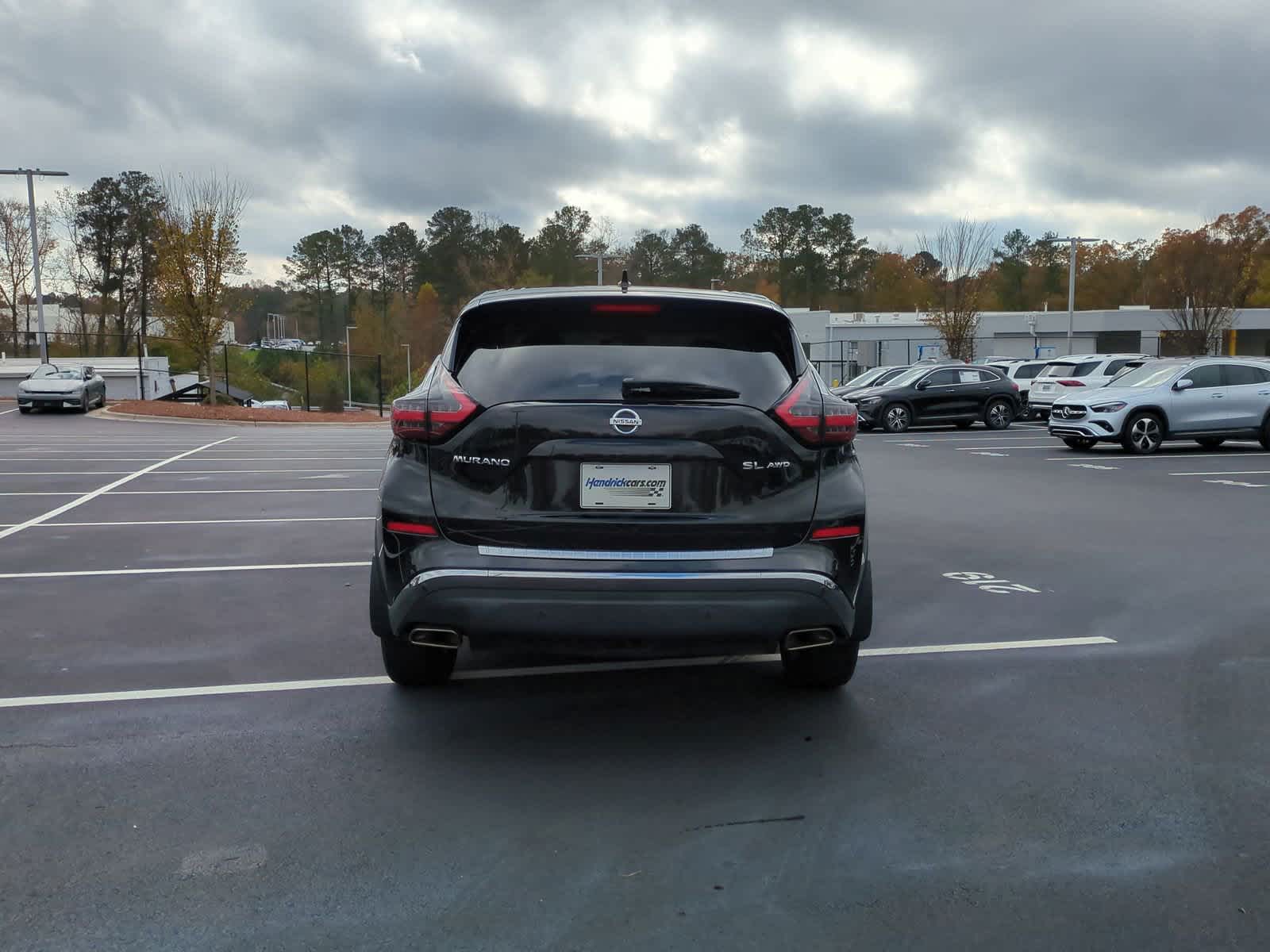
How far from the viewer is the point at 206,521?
35.1 feet

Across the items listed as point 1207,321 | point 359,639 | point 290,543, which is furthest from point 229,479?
point 1207,321

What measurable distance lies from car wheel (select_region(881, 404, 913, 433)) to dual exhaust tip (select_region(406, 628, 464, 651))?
75.2 ft

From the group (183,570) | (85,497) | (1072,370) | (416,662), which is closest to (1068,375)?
(1072,370)

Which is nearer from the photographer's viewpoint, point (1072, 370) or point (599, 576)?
point (599, 576)

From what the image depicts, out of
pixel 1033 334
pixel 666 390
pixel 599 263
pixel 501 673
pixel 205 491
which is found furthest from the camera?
pixel 1033 334

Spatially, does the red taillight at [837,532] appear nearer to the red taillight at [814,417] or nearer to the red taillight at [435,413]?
the red taillight at [814,417]

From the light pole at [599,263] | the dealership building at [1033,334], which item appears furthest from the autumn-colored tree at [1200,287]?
the light pole at [599,263]

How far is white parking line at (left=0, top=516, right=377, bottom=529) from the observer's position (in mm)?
10375

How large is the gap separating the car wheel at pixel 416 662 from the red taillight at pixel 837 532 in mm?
1843

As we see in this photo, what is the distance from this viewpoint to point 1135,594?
7234mm

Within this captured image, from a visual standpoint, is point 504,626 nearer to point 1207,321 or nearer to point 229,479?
point 229,479

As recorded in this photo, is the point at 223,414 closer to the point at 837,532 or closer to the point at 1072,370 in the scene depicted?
the point at 1072,370

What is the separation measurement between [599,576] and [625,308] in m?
1.10

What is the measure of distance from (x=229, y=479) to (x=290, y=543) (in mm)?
6145
